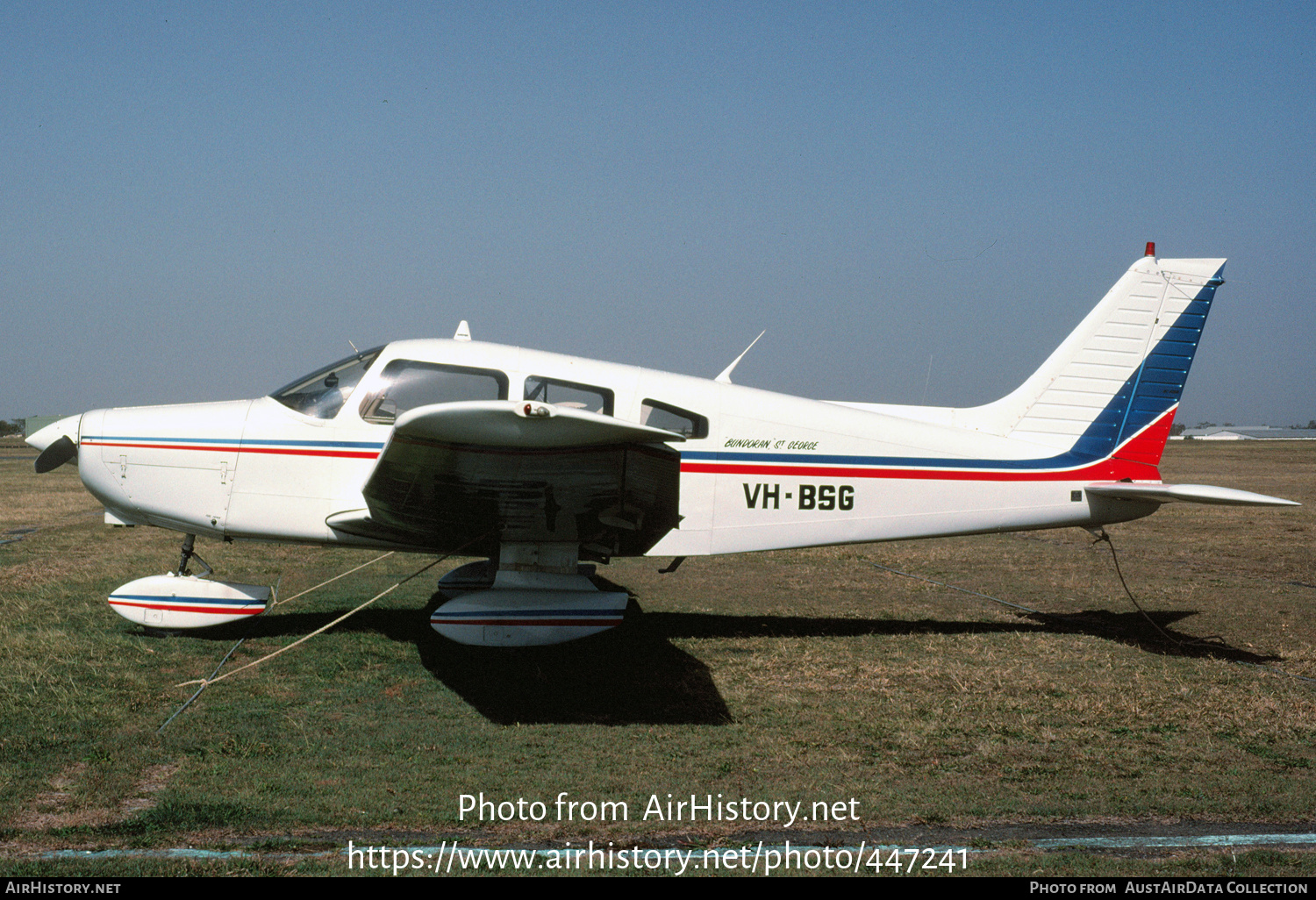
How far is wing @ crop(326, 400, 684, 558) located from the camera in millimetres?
4355

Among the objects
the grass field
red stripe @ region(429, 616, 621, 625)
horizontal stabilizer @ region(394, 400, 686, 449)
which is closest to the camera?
the grass field

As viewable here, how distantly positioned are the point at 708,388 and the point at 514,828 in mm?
3914

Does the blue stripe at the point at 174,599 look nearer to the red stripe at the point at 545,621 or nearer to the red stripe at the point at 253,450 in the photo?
the red stripe at the point at 253,450

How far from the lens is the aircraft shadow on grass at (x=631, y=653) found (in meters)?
5.47

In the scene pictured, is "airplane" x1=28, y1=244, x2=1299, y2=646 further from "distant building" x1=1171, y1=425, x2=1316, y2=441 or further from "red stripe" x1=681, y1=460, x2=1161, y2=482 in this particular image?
"distant building" x1=1171, y1=425, x2=1316, y2=441

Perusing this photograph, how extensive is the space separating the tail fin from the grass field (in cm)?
172

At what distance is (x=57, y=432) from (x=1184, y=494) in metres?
8.44

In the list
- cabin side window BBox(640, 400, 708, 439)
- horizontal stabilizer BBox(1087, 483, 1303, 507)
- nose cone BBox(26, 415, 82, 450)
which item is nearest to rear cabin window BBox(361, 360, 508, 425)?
cabin side window BBox(640, 400, 708, 439)

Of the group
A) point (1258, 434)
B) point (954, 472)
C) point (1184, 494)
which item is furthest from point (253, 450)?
point (1258, 434)

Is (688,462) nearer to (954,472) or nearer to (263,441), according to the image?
(954,472)

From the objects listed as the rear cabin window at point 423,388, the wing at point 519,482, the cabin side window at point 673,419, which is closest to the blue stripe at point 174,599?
the wing at point 519,482

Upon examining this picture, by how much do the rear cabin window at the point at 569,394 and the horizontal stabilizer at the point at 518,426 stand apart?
1.72 m

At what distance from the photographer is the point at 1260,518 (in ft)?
56.3

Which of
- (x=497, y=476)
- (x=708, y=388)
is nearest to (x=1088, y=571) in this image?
(x=708, y=388)
